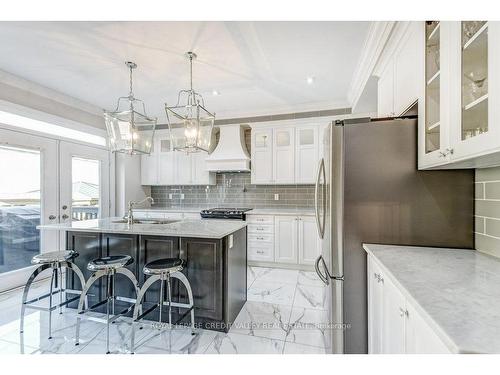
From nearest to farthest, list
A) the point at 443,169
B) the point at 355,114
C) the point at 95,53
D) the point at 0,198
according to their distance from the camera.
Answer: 1. the point at 443,169
2. the point at 95,53
3. the point at 0,198
4. the point at 355,114

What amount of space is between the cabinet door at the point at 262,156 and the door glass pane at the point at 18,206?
10.5ft

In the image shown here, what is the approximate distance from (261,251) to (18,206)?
11.2 feet

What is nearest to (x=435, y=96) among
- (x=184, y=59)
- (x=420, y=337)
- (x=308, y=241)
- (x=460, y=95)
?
(x=460, y=95)

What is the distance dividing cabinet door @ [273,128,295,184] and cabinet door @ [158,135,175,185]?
2122 millimetres

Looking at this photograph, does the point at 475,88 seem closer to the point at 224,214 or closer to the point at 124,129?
the point at 124,129

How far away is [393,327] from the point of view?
1179 mm

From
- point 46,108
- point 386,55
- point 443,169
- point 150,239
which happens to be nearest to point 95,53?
point 46,108

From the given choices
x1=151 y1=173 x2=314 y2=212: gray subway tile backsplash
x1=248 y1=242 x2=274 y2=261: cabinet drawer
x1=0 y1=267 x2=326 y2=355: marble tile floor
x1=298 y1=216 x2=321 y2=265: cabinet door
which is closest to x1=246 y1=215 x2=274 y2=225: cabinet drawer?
x1=248 y1=242 x2=274 y2=261: cabinet drawer

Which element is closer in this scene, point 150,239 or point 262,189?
point 150,239

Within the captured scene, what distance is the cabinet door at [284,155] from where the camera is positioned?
4.14 metres

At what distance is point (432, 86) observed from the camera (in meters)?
1.46

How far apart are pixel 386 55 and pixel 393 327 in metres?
2.24

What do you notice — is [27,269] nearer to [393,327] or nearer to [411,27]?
[393,327]

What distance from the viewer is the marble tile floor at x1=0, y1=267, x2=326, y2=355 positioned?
6.29 ft
